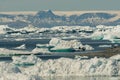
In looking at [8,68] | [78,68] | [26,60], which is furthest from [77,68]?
[8,68]

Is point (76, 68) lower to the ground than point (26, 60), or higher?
higher

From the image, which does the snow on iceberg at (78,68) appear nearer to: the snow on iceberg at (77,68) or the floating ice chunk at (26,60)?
the snow on iceberg at (77,68)

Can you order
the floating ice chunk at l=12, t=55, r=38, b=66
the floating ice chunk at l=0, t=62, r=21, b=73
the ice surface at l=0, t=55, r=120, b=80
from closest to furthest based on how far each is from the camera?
the floating ice chunk at l=0, t=62, r=21, b=73 → the ice surface at l=0, t=55, r=120, b=80 → the floating ice chunk at l=12, t=55, r=38, b=66

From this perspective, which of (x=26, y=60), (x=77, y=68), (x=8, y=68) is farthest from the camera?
(x=26, y=60)

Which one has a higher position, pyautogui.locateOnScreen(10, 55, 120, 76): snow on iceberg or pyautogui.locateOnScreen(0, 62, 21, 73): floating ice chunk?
pyautogui.locateOnScreen(0, 62, 21, 73): floating ice chunk

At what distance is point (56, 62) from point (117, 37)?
142 feet

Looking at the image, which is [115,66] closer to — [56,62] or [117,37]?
[56,62]

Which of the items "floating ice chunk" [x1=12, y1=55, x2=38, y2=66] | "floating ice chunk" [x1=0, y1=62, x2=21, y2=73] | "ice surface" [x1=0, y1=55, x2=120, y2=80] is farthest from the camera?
"floating ice chunk" [x1=12, y1=55, x2=38, y2=66]

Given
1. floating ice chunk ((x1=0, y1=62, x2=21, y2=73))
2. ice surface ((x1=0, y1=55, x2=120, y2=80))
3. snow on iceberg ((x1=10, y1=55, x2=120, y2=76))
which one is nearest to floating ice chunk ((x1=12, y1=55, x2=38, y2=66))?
ice surface ((x1=0, y1=55, x2=120, y2=80))

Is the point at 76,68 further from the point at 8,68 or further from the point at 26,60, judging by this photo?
the point at 8,68

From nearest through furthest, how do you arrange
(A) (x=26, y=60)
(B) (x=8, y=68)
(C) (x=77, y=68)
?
(B) (x=8, y=68) < (C) (x=77, y=68) < (A) (x=26, y=60)

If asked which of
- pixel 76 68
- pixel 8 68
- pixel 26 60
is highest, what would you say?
pixel 8 68

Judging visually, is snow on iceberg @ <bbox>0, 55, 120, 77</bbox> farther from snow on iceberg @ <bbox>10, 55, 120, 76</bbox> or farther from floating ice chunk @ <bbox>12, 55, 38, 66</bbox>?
floating ice chunk @ <bbox>12, 55, 38, 66</bbox>

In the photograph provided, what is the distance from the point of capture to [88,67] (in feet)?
102
